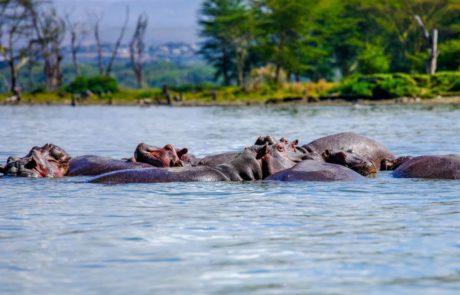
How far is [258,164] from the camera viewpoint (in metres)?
18.2

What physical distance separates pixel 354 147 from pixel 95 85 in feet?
257

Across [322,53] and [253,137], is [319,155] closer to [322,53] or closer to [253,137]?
[253,137]

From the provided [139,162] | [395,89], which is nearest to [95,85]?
[395,89]

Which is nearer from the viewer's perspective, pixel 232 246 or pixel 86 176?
pixel 232 246

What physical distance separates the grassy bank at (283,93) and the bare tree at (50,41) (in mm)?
9492

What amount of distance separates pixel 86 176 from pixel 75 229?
682 cm

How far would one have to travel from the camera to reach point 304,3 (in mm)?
102875

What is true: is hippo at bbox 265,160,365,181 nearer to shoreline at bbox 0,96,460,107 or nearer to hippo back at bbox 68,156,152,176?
hippo back at bbox 68,156,152,176

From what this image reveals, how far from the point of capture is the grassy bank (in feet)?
240

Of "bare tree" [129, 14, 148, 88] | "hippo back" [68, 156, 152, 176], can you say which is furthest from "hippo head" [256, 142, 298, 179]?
"bare tree" [129, 14, 148, 88]

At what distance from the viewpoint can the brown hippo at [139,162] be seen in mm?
19312

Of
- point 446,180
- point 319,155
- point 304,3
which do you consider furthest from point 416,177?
point 304,3

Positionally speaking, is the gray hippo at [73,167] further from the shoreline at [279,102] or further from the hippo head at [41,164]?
the shoreline at [279,102]

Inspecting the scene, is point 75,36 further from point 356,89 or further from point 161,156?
point 161,156
